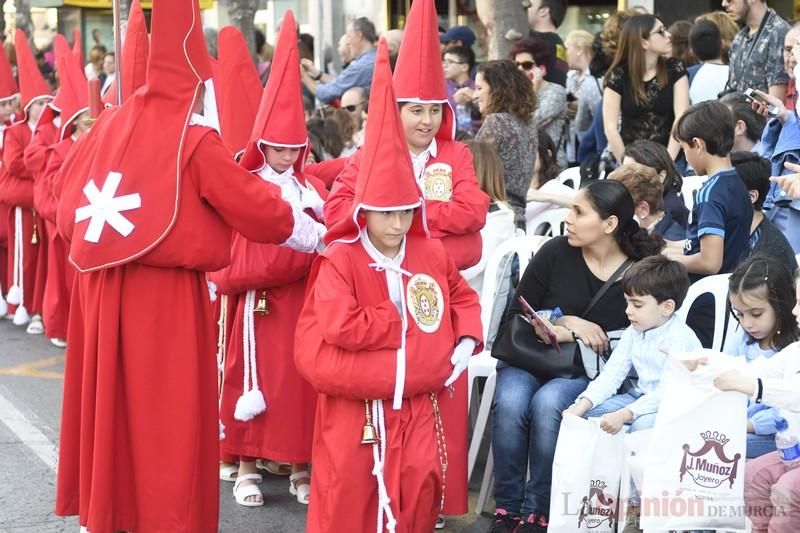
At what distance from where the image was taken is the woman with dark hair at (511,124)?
23.3ft

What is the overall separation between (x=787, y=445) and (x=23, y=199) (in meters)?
7.01

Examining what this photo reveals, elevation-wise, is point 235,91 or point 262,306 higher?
point 235,91

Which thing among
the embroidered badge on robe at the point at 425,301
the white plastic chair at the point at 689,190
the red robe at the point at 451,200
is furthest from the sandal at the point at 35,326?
the embroidered badge on robe at the point at 425,301

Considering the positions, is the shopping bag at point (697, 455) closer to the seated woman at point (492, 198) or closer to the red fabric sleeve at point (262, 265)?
the red fabric sleeve at point (262, 265)

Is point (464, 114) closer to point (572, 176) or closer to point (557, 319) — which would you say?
point (572, 176)

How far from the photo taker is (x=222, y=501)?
588 cm

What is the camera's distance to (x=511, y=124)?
7.14 meters

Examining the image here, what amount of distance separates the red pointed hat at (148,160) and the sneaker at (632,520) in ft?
6.80

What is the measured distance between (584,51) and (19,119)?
463cm

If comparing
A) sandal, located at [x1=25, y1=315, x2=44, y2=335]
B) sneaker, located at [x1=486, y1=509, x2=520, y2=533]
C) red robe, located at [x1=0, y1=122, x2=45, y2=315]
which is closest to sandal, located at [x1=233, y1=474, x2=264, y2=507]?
sneaker, located at [x1=486, y1=509, x2=520, y2=533]

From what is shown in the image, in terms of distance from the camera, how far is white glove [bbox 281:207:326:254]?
207 inches

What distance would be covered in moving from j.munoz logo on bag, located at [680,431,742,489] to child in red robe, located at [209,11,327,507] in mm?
2173

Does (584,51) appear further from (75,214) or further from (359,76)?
(75,214)

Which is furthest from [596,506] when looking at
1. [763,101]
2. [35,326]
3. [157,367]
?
[35,326]
